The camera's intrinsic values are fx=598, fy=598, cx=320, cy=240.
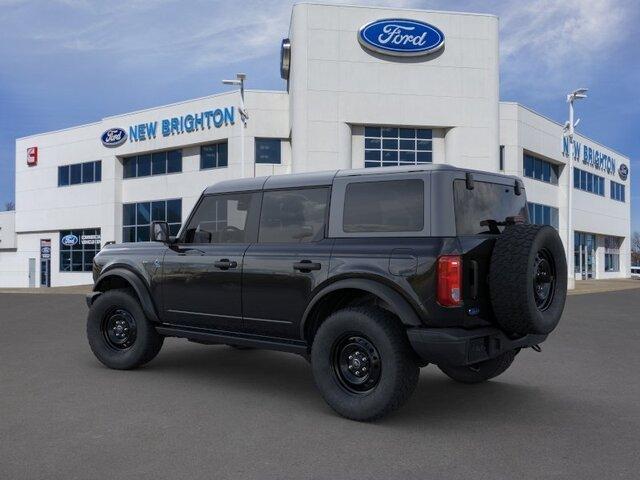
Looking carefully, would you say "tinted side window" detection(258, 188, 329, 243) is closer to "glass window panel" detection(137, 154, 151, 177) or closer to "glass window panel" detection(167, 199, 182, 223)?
"glass window panel" detection(167, 199, 182, 223)

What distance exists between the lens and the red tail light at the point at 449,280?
14.3 feet

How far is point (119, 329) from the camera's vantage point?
6.78 meters

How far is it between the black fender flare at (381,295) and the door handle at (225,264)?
99 cm

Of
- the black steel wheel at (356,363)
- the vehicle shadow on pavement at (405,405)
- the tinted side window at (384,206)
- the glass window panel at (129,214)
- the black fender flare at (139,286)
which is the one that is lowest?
the vehicle shadow on pavement at (405,405)

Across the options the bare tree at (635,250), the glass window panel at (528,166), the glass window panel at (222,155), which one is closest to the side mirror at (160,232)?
the glass window panel at (222,155)

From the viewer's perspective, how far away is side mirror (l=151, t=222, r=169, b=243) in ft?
19.9

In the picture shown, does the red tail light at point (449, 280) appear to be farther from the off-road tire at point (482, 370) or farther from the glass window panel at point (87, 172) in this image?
the glass window panel at point (87, 172)

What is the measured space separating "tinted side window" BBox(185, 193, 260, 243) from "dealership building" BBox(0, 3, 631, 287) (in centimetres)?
1829

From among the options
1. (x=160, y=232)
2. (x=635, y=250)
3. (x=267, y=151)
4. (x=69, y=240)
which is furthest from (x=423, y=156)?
(x=635, y=250)

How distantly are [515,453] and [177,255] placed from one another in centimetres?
375

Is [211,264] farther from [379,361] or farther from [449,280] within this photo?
[449,280]

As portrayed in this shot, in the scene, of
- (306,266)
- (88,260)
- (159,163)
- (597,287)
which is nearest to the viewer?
(306,266)

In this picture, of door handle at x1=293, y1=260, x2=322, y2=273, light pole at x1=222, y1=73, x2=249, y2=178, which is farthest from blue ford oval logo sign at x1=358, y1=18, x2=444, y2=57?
door handle at x1=293, y1=260, x2=322, y2=273

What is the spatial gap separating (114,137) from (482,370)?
31260 mm
